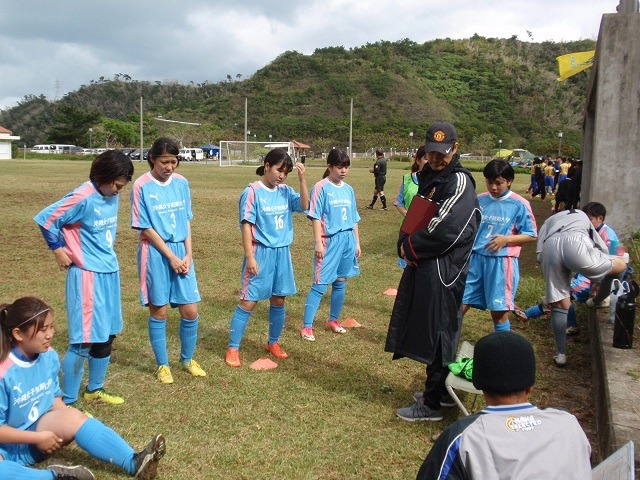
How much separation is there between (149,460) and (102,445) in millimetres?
289

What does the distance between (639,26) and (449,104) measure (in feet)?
348

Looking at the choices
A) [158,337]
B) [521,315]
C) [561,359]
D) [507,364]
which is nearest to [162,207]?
[158,337]

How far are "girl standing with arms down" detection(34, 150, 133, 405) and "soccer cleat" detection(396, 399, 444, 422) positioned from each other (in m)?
2.14

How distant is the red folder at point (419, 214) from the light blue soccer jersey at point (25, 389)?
237cm

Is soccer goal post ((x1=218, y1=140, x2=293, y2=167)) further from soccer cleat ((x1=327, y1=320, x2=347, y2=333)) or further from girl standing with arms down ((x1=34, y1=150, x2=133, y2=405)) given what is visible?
girl standing with arms down ((x1=34, y1=150, x2=133, y2=405))

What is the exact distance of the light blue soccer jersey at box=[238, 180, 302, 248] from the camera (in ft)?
16.6

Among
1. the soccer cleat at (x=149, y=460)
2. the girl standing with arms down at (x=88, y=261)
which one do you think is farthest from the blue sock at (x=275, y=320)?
the soccer cleat at (x=149, y=460)

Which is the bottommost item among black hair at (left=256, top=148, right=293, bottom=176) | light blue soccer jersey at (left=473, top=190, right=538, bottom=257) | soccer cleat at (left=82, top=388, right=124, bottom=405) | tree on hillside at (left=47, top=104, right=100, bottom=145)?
soccer cleat at (left=82, top=388, right=124, bottom=405)

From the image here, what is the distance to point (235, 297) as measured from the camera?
24.8 ft

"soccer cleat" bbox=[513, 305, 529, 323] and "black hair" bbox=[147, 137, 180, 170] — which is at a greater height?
"black hair" bbox=[147, 137, 180, 170]

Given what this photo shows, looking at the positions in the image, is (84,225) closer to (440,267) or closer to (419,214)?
(419,214)

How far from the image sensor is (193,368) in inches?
193

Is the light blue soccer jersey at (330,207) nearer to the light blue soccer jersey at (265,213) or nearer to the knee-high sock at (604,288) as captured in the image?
the light blue soccer jersey at (265,213)

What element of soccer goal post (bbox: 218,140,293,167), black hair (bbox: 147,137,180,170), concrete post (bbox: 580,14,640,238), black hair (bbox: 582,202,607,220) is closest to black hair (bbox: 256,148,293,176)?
black hair (bbox: 147,137,180,170)
